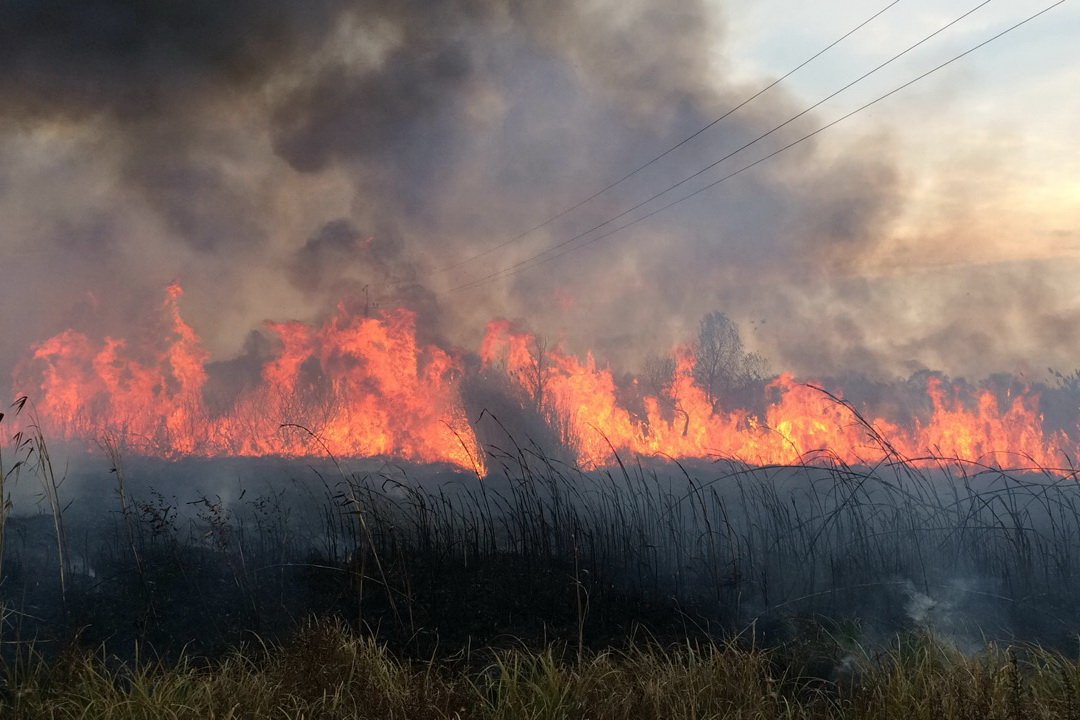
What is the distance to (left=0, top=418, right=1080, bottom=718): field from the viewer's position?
5449 millimetres

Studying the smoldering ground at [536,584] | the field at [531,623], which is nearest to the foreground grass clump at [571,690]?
the field at [531,623]

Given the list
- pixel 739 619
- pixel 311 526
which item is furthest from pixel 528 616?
pixel 311 526

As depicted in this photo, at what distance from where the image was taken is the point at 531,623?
8180mm

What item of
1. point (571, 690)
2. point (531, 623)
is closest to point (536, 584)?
point (531, 623)

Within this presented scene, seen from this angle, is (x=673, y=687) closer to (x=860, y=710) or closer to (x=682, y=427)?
(x=860, y=710)

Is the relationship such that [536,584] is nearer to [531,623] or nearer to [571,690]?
[531,623]

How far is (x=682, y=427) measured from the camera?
22828mm

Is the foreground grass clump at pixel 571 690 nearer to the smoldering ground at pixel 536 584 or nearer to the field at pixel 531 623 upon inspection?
the field at pixel 531 623

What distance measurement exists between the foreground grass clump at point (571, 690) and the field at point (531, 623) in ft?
0.09

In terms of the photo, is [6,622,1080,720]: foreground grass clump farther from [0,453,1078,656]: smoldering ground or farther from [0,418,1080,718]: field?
[0,453,1078,656]: smoldering ground

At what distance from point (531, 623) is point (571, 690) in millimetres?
2595

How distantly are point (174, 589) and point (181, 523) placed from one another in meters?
4.67

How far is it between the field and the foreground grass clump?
1.1 inches

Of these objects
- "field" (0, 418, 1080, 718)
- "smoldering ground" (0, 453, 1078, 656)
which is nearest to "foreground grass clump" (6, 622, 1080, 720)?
"field" (0, 418, 1080, 718)
